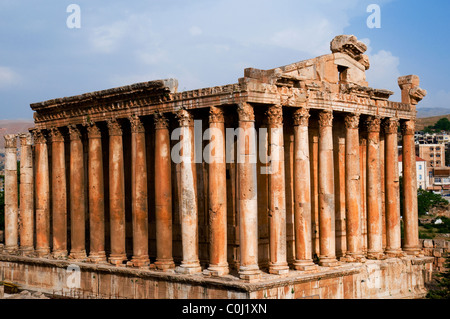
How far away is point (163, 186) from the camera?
90.9ft

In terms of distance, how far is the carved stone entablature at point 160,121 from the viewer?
90.5 feet

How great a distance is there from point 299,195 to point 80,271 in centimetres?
1101

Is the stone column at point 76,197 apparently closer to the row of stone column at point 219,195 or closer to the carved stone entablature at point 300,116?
the row of stone column at point 219,195

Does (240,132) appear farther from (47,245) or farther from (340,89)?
(47,245)

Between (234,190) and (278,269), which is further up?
(234,190)

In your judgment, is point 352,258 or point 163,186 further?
point 352,258

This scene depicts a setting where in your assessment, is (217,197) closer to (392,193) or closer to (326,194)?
(326,194)

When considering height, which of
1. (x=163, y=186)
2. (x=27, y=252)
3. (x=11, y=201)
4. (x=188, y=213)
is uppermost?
(x=163, y=186)

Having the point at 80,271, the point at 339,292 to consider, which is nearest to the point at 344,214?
the point at 339,292

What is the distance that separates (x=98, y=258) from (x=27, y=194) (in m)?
8.02

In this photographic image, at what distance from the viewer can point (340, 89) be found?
28.7 metres

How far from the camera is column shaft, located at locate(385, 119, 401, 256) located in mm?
31047

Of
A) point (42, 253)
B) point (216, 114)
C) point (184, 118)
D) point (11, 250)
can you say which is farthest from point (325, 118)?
point (11, 250)

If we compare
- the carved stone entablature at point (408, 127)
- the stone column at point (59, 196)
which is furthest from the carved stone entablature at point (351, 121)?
the stone column at point (59, 196)
